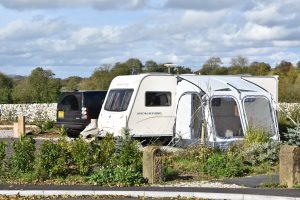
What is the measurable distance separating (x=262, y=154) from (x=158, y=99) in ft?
16.8

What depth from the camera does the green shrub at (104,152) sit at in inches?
599

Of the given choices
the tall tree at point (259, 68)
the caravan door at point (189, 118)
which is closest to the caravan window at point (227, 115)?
the caravan door at point (189, 118)

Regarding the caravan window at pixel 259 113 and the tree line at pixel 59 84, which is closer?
the caravan window at pixel 259 113

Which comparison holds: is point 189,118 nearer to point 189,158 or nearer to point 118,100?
point 118,100

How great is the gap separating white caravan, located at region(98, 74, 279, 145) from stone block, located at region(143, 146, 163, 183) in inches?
213

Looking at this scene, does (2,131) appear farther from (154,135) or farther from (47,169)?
(47,169)

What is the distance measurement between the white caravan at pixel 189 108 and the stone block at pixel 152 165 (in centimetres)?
541

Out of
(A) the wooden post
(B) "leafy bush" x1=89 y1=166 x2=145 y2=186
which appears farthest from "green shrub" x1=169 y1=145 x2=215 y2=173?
(A) the wooden post

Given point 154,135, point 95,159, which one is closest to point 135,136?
point 154,135

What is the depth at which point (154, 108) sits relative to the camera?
2089 cm

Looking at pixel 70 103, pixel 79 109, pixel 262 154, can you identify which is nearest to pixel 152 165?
pixel 262 154

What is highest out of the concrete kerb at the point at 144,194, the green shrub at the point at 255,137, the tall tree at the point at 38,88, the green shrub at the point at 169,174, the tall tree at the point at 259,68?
the tall tree at the point at 259,68

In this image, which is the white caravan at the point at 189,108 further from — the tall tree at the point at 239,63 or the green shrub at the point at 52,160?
the tall tree at the point at 239,63

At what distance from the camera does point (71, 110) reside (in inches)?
966
